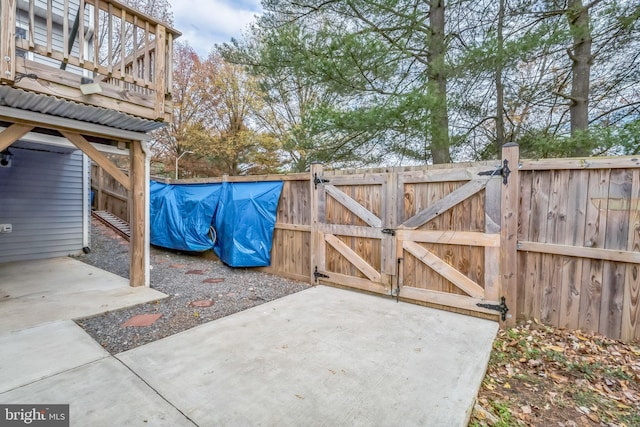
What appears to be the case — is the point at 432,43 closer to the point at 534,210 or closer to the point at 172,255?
the point at 534,210

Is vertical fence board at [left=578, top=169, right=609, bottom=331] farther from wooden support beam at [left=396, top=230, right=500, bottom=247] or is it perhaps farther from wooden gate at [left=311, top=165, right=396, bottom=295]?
wooden gate at [left=311, top=165, right=396, bottom=295]

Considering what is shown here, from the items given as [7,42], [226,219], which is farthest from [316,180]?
[7,42]

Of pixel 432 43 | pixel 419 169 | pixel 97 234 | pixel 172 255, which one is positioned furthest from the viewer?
pixel 97 234

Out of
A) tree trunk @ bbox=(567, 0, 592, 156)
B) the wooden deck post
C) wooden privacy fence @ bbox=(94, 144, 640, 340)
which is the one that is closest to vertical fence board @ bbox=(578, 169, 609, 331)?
wooden privacy fence @ bbox=(94, 144, 640, 340)

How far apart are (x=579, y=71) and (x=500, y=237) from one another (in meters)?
3.36

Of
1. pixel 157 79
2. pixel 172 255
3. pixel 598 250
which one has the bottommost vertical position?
pixel 172 255

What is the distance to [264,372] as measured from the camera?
7.14ft

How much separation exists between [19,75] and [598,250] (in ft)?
18.5

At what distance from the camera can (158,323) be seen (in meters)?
3.06

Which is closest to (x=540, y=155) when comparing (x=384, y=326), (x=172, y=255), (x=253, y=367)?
(x=384, y=326)

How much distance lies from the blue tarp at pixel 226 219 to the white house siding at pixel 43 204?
1838 mm

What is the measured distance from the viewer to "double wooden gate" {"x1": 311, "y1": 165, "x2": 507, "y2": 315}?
3.27m

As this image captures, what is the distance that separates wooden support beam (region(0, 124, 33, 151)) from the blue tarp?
8.93 ft

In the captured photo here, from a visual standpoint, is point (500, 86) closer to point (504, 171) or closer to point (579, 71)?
point (579, 71)
